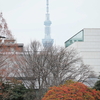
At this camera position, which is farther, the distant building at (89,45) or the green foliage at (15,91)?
the distant building at (89,45)

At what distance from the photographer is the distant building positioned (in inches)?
2537

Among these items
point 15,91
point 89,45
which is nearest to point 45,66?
point 15,91

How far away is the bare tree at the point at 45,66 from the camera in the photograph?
4350 cm

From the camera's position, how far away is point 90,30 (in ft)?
213

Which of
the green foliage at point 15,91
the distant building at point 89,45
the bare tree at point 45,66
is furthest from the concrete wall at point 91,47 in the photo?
the green foliage at point 15,91

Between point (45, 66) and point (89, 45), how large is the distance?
22.6 metres

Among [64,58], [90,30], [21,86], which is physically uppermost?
[90,30]

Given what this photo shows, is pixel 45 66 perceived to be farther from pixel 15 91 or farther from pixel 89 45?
pixel 89 45

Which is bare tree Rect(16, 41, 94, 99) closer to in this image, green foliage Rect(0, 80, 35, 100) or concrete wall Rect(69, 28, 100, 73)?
green foliage Rect(0, 80, 35, 100)

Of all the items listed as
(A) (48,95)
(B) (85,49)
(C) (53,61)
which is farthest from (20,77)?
(B) (85,49)

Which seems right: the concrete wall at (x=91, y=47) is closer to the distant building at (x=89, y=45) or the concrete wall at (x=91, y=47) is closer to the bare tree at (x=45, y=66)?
the distant building at (x=89, y=45)

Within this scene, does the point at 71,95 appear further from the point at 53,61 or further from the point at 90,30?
the point at 90,30

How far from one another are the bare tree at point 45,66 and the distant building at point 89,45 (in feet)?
56.1

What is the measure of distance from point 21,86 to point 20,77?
524 centimetres
